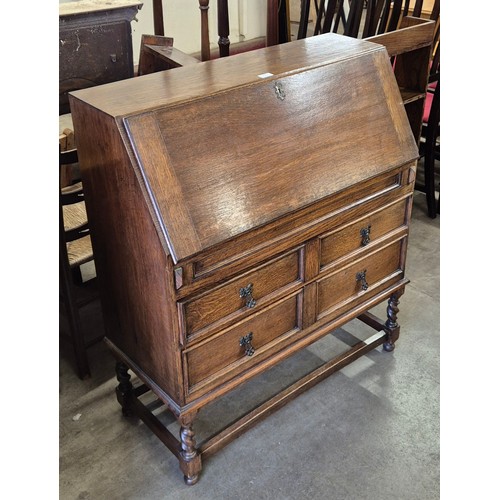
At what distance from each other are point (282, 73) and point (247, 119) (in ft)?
0.64

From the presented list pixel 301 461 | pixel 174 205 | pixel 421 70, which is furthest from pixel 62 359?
pixel 421 70

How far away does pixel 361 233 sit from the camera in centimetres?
194

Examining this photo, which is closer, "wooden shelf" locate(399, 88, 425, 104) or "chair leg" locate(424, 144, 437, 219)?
"wooden shelf" locate(399, 88, 425, 104)

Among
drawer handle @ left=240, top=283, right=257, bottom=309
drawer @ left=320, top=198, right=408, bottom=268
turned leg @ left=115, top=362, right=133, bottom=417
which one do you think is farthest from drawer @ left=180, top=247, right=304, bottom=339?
turned leg @ left=115, top=362, right=133, bottom=417

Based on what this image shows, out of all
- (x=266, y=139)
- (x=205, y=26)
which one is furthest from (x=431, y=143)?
(x=266, y=139)

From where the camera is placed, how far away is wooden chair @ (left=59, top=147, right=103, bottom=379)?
2.02 m

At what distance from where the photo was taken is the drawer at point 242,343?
1666 millimetres

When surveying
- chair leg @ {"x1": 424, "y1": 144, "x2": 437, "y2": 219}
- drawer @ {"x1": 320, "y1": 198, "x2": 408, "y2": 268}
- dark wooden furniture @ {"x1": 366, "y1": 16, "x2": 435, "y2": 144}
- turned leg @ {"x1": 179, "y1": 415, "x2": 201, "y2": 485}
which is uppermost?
dark wooden furniture @ {"x1": 366, "y1": 16, "x2": 435, "y2": 144}

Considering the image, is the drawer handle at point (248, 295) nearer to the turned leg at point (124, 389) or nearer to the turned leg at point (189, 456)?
the turned leg at point (189, 456)

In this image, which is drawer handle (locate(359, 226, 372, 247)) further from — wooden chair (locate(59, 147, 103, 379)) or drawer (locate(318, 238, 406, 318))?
wooden chair (locate(59, 147, 103, 379))

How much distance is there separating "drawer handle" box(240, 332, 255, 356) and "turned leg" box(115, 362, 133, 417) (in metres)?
0.47

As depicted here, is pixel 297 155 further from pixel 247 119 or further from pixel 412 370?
pixel 412 370

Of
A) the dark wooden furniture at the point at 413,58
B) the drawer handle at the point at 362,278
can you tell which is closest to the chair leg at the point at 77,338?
the drawer handle at the point at 362,278

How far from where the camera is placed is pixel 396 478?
6.28 ft
